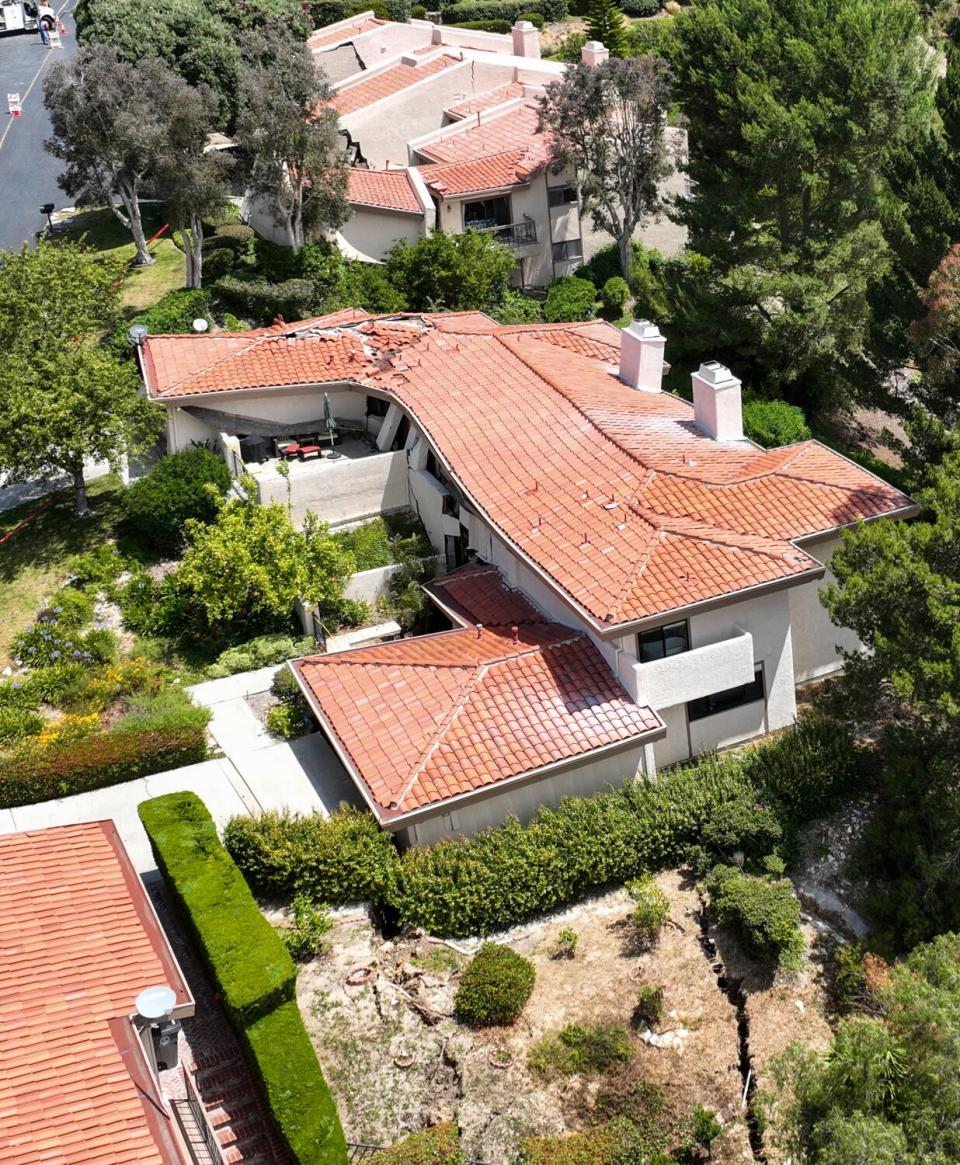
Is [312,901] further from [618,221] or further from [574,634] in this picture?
[618,221]

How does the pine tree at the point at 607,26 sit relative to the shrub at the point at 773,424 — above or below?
above

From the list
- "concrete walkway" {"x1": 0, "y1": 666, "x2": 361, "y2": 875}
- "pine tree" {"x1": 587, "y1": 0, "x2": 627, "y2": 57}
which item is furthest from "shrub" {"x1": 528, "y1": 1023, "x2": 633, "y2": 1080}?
"pine tree" {"x1": 587, "y1": 0, "x2": 627, "y2": 57}

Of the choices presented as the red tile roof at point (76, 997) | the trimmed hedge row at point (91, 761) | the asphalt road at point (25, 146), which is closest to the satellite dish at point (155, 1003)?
the red tile roof at point (76, 997)

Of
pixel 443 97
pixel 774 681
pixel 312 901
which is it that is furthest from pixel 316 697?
pixel 443 97

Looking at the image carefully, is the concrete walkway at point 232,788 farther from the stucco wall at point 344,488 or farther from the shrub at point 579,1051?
the stucco wall at point 344,488

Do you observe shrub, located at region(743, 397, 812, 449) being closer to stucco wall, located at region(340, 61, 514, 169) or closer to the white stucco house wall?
the white stucco house wall

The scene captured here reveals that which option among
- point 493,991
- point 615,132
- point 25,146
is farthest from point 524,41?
point 493,991

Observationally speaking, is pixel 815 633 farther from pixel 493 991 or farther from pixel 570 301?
pixel 570 301
